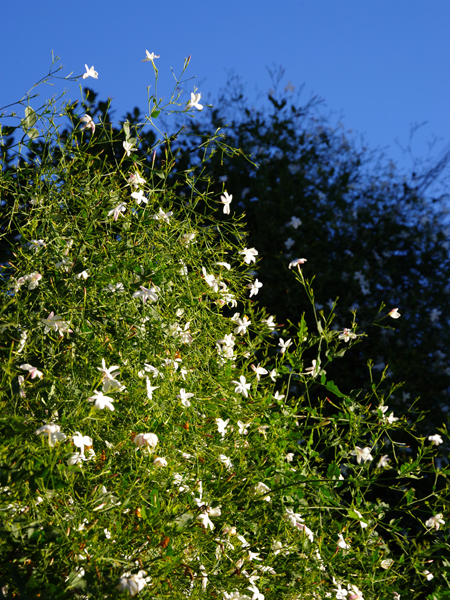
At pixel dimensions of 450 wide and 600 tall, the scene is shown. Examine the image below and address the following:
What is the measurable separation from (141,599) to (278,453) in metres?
0.87

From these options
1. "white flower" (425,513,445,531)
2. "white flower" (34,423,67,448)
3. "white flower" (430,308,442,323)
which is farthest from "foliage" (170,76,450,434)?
"white flower" (34,423,67,448)

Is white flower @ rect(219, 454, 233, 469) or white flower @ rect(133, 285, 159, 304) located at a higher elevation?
white flower @ rect(133, 285, 159, 304)

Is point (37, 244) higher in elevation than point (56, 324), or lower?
higher

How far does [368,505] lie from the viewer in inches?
89.9

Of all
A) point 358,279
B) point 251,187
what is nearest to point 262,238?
point 251,187

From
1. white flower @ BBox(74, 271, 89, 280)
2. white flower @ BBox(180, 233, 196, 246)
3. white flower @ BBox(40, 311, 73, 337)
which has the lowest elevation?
white flower @ BBox(40, 311, 73, 337)

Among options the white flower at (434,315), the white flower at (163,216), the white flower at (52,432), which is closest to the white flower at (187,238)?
the white flower at (163,216)

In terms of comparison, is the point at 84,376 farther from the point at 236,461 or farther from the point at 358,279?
the point at 358,279

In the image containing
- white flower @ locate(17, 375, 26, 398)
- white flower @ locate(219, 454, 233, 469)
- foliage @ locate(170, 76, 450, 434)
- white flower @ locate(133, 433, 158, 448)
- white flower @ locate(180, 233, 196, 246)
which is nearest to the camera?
white flower @ locate(133, 433, 158, 448)

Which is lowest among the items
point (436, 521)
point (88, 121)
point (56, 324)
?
point (436, 521)

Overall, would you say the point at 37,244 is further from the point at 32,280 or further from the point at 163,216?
the point at 163,216

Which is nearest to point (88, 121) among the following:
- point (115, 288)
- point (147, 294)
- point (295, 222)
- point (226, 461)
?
point (115, 288)

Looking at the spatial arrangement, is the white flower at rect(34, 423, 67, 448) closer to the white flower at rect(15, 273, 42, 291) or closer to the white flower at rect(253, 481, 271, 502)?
the white flower at rect(15, 273, 42, 291)

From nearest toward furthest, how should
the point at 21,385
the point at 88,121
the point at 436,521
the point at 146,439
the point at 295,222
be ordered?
1. the point at 146,439
2. the point at 21,385
3. the point at 88,121
4. the point at 436,521
5. the point at 295,222
